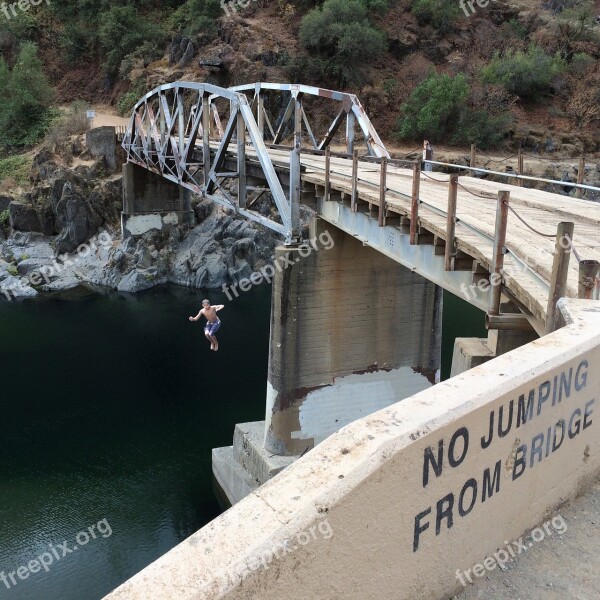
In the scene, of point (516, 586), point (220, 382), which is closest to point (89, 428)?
point (220, 382)

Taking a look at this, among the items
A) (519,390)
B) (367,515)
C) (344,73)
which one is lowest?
(367,515)

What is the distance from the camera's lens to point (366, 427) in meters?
3.26

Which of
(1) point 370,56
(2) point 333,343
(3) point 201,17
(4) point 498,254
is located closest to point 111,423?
(2) point 333,343

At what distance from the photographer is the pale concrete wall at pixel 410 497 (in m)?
2.74

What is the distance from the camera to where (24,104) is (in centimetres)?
4397

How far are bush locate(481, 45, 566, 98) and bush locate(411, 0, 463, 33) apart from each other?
5304 millimetres

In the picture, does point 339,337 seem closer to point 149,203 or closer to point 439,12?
point 149,203

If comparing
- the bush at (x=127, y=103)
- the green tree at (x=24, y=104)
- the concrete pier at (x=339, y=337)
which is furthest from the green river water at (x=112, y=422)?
the bush at (x=127, y=103)

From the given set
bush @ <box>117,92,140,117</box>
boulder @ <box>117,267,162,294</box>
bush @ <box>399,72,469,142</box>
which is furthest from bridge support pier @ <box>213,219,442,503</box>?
bush @ <box>117,92,140,117</box>

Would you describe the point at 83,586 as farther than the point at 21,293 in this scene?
No

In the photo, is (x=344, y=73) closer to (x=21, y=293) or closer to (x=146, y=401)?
(x=21, y=293)

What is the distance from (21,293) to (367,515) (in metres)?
32.6

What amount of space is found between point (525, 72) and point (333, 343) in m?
36.3

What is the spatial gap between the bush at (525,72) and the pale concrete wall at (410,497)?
45618 mm
